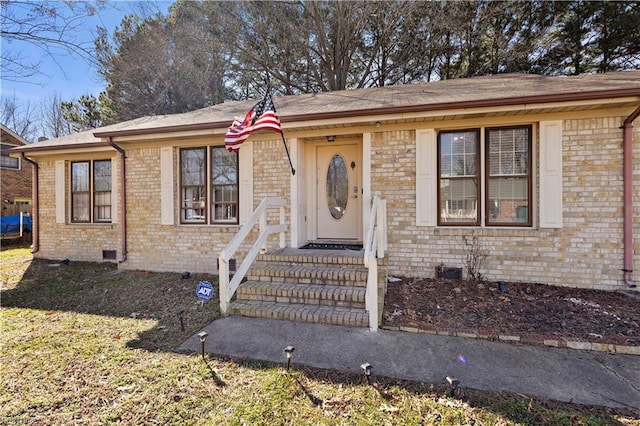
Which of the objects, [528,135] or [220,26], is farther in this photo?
[220,26]

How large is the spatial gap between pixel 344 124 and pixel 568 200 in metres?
3.91

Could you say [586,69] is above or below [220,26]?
below

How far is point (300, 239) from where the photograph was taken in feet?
20.0

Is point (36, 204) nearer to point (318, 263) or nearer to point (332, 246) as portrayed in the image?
point (332, 246)

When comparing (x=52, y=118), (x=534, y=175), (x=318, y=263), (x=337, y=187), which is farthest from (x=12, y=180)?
(x=534, y=175)

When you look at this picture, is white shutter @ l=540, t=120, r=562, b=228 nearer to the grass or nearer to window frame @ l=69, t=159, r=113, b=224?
the grass

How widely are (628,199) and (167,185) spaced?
27.3 ft

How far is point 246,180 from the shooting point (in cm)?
629

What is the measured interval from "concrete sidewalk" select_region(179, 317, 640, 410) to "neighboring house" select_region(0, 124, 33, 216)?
674 inches

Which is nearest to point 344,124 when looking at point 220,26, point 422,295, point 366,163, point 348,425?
point 366,163

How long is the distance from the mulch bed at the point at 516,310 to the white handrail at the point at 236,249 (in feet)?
7.09

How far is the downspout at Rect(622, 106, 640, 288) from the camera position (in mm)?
4664

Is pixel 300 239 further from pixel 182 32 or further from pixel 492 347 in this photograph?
pixel 182 32

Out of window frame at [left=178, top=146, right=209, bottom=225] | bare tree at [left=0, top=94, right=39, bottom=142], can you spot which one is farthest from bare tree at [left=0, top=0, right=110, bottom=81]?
bare tree at [left=0, top=94, right=39, bottom=142]
